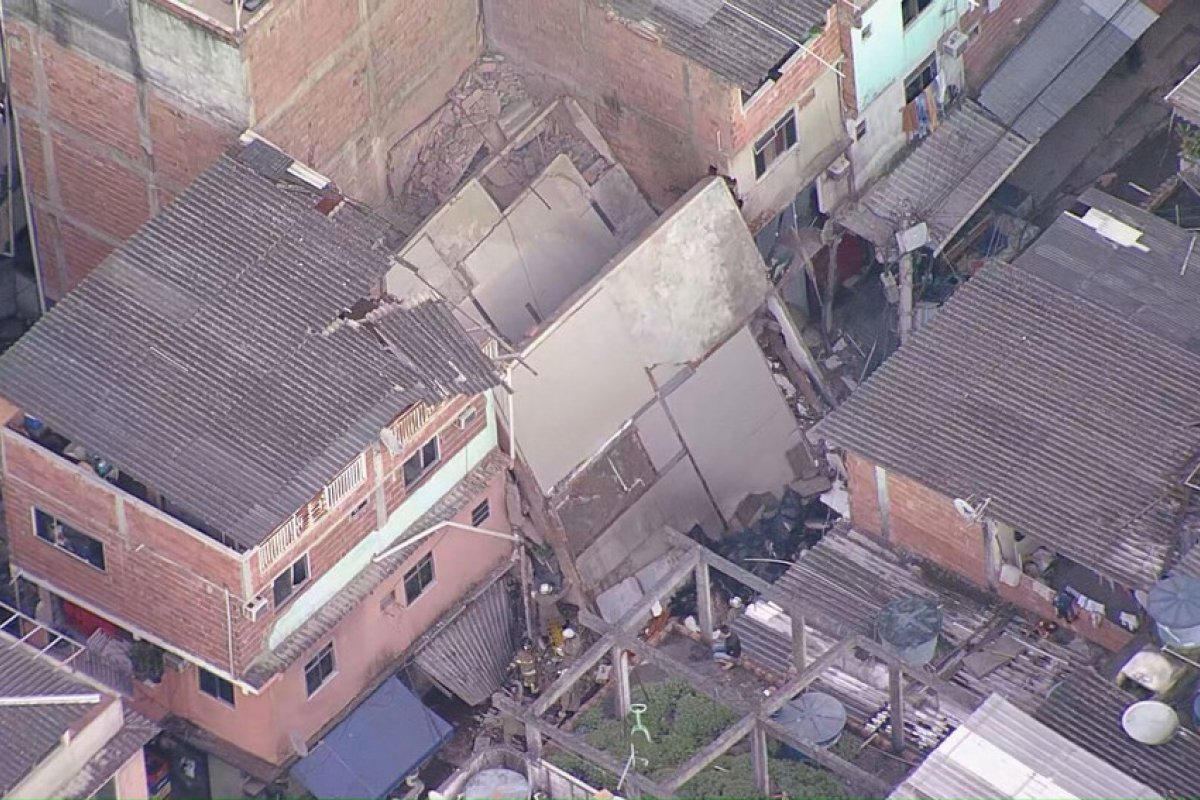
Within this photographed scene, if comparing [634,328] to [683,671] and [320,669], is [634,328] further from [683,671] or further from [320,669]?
[683,671]

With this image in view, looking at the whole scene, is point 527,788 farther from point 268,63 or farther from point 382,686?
point 268,63

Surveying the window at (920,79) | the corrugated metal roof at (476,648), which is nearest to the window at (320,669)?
the corrugated metal roof at (476,648)

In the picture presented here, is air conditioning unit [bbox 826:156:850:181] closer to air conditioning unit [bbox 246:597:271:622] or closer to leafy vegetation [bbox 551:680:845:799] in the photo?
leafy vegetation [bbox 551:680:845:799]

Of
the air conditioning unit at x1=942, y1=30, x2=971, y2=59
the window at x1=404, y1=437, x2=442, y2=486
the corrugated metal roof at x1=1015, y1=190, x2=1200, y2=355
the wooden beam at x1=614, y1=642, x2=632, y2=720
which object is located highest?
the air conditioning unit at x1=942, y1=30, x2=971, y2=59

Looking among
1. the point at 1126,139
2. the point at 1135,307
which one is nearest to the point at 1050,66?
the point at 1126,139

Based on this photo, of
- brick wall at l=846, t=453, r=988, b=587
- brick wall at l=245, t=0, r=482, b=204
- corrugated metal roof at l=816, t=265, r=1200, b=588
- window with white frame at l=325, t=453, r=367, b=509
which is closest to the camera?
window with white frame at l=325, t=453, r=367, b=509

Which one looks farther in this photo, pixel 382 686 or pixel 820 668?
pixel 382 686

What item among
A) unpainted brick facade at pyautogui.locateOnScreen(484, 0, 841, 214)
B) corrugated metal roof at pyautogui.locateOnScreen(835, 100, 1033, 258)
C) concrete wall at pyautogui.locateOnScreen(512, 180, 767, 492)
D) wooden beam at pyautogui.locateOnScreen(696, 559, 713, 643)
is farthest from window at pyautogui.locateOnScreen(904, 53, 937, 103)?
wooden beam at pyautogui.locateOnScreen(696, 559, 713, 643)
